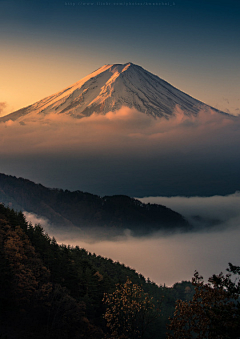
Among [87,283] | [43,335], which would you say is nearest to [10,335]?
[43,335]

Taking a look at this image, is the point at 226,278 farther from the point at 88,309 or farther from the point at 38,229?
the point at 38,229

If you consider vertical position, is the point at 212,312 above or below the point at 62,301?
above

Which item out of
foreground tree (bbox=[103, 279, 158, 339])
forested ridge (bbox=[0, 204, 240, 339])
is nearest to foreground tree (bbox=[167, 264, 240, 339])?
forested ridge (bbox=[0, 204, 240, 339])

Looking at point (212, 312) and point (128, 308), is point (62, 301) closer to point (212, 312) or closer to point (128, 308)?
point (128, 308)

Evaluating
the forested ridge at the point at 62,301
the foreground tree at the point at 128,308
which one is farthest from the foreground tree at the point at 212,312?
the foreground tree at the point at 128,308

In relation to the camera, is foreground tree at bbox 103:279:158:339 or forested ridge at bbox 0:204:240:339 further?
foreground tree at bbox 103:279:158:339

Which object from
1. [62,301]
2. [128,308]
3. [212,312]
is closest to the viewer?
[212,312]

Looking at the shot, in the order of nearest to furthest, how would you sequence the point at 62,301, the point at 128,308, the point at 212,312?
the point at 212,312, the point at 128,308, the point at 62,301

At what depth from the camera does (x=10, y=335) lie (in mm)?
46688

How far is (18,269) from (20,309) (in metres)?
6.80

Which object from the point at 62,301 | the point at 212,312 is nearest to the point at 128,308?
the point at 212,312

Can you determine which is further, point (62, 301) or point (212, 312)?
point (62, 301)

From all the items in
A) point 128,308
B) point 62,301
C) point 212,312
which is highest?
point 212,312

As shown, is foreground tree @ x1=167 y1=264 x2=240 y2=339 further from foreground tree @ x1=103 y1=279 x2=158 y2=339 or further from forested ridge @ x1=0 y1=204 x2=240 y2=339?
A: foreground tree @ x1=103 y1=279 x2=158 y2=339
